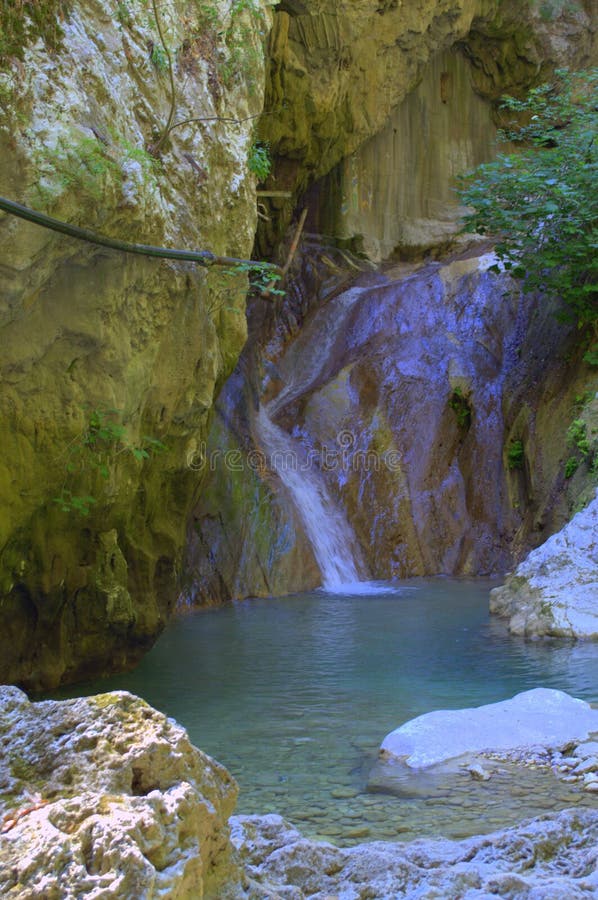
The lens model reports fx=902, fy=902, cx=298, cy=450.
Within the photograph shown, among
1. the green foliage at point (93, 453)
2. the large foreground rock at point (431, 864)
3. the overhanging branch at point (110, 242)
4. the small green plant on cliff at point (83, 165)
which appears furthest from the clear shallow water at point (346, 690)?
the small green plant on cliff at point (83, 165)

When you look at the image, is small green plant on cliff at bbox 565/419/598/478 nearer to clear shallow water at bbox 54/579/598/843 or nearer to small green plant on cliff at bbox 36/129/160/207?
clear shallow water at bbox 54/579/598/843

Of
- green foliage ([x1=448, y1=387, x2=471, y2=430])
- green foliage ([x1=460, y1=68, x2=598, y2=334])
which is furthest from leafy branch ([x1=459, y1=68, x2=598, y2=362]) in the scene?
green foliage ([x1=448, y1=387, x2=471, y2=430])

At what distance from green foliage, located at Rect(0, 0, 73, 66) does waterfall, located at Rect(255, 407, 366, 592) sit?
8.19m

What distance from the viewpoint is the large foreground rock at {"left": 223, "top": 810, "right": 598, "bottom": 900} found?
8.57 ft

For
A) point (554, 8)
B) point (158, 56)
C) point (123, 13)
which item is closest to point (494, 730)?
point (158, 56)

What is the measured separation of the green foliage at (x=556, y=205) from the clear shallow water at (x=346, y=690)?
4494 mm

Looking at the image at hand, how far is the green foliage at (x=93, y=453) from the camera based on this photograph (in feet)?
18.5

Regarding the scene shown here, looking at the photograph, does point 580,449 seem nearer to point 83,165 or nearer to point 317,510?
point 317,510

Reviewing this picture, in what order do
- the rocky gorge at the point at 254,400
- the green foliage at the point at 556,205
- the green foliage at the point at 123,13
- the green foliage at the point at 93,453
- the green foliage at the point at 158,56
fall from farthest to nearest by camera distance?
the green foliage at the point at 556,205, the green foliage at the point at 158,56, the green foliage at the point at 93,453, the green foliage at the point at 123,13, the rocky gorge at the point at 254,400

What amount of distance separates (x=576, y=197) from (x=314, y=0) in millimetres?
5058

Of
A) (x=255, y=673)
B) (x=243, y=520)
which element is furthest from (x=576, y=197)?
(x=255, y=673)

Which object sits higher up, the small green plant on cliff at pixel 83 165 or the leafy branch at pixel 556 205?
the leafy branch at pixel 556 205

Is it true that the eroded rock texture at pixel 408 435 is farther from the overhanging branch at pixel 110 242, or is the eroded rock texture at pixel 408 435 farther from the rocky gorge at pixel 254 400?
the overhanging branch at pixel 110 242

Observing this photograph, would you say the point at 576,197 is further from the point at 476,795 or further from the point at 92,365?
the point at 476,795
